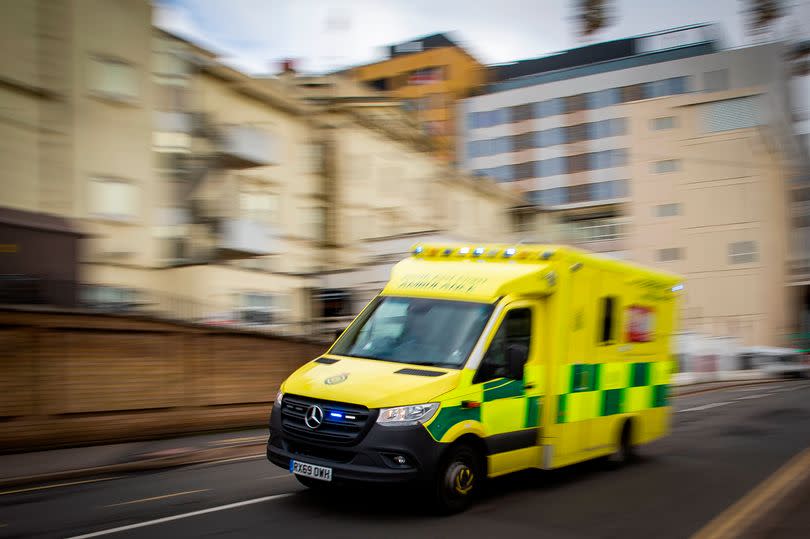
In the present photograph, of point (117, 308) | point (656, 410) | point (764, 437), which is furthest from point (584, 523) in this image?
point (117, 308)

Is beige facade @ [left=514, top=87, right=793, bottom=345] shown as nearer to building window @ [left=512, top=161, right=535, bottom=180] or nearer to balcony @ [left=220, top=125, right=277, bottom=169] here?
building window @ [left=512, top=161, right=535, bottom=180]

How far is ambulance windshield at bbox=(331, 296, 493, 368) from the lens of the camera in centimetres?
855

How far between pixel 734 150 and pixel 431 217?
27015mm

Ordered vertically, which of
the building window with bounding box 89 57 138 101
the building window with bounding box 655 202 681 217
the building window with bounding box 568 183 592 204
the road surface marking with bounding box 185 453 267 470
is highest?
the building window with bounding box 568 183 592 204

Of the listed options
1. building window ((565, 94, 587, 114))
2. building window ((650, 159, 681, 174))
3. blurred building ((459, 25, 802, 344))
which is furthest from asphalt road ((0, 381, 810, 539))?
building window ((565, 94, 587, 114))

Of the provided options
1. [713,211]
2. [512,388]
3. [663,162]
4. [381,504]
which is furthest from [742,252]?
[381,504]

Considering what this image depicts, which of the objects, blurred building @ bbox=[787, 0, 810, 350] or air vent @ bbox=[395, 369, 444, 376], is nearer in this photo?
air vent @ bbox=[395, 369, 444, 376]

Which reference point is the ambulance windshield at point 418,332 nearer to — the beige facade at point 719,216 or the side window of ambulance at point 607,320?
the side window of ambulance at point 607,320

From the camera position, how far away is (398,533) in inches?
291

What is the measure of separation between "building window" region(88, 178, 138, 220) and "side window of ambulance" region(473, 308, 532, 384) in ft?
47.3

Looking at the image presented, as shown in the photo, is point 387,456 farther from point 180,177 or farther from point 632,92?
point 632,92

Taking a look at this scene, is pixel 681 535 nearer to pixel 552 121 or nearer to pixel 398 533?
pixel 398 533

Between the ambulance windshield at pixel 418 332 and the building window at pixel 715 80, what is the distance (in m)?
58.7

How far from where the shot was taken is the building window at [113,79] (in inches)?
798
